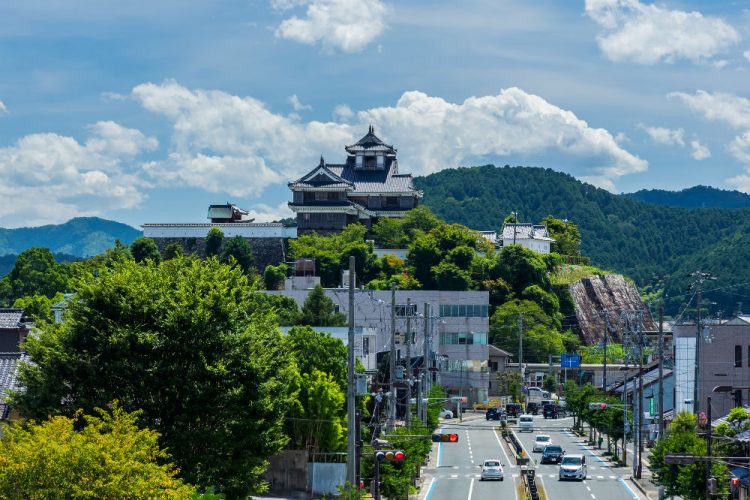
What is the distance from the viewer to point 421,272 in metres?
116

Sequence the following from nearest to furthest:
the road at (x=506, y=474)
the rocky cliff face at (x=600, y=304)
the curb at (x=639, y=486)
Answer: the road at (x=506, y=474) < the curb at (x=639, y=486) < the rocky cliff face at (x=600, y=304)

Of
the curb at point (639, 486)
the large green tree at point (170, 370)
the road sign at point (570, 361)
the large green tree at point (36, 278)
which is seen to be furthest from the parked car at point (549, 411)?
the large green tree at point (170, 370)

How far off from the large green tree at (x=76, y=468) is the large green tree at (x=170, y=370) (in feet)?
25.1

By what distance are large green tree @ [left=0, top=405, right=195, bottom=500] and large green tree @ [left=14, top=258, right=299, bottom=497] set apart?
7658mm

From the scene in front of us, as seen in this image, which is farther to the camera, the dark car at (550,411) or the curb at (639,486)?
the dark car at (550,411)

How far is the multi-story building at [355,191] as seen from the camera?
5074 inches

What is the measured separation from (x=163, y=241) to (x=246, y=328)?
84887mm

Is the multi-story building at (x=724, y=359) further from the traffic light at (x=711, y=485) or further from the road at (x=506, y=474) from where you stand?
the traffic light at (x=711, y=485)

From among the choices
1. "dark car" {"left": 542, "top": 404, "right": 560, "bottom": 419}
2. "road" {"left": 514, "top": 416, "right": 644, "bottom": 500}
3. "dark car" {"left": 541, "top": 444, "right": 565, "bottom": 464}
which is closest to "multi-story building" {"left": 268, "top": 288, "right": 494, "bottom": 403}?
"dark car" {"left": 542, "top": 404, "right": 560, "bottom": 419}

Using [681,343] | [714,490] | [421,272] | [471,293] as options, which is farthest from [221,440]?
[421,272]

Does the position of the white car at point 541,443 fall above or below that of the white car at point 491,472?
above

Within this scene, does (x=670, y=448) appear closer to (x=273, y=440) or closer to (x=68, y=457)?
(x=273, y=440)

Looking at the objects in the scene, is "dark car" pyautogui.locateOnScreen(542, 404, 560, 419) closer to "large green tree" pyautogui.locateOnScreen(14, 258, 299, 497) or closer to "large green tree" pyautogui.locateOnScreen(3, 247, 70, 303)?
"large green tree" pyautogui.locateOnScreen(3, 247, 70, 303)

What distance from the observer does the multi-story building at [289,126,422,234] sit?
128875mm
